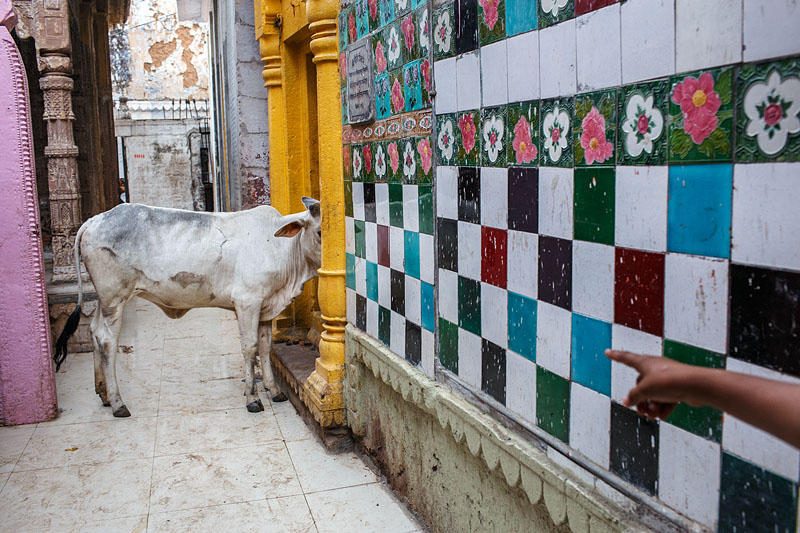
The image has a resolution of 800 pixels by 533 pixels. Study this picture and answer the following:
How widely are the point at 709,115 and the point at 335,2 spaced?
2965 mm

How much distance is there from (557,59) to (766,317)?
99 cm

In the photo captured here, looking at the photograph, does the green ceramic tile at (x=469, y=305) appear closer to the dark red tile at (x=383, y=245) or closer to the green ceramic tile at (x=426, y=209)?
the green ceramic tile at (x=426, y=209)

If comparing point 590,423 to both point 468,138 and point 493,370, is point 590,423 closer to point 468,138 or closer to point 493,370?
point 493,370

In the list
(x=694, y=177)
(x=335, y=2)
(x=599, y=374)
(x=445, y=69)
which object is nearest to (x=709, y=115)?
(x=694, y=177)

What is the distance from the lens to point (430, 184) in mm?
3049

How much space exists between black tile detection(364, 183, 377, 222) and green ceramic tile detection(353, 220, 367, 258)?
0.26 feet

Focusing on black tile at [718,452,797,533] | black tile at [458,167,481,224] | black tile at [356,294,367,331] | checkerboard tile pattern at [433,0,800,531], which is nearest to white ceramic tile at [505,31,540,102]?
checkerboard tile pattern at [433,0,800,531]

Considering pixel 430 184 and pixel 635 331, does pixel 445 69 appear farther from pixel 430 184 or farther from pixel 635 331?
pixel 635 331

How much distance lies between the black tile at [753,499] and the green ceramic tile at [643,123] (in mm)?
696

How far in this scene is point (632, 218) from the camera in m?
1.87

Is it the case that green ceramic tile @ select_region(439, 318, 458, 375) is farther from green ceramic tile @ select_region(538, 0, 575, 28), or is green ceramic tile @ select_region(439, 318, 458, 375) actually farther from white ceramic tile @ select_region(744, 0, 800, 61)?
white ceramic tile @ select_region(744, 0, 800, 61)

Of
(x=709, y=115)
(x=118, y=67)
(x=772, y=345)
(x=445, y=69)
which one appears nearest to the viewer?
(x=772, y=345)

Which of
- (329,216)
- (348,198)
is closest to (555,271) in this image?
(348,198)

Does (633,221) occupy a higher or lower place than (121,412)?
higher
